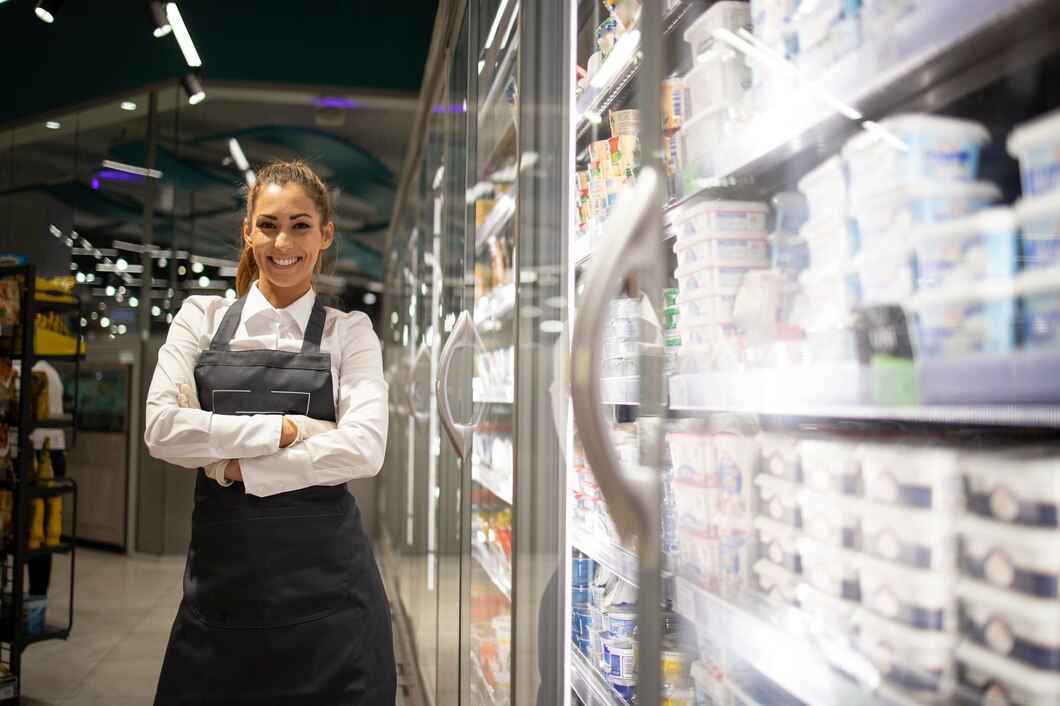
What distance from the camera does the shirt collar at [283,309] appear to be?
202 centimetres

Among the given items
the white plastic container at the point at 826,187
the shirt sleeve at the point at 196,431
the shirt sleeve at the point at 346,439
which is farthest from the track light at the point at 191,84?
the white plastic container at the point at 826,187

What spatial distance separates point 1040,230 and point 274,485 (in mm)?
1629

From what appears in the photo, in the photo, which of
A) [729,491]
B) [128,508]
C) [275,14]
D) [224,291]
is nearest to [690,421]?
[729,491]

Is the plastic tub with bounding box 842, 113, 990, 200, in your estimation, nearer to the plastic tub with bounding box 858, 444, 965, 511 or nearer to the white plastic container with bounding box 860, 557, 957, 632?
the plastic tub with bounding box 858, 444, 965, 511

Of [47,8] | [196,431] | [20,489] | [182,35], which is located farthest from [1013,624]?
[182,35]

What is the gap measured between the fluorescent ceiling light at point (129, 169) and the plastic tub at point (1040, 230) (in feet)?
28.7

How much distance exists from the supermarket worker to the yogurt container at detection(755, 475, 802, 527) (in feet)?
3.64

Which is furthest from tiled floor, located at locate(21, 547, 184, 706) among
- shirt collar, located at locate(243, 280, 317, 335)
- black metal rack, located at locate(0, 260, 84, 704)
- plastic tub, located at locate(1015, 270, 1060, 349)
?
plastic tub, located at locate(1015, 270, 1060, 349)

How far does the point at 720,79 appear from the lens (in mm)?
1181

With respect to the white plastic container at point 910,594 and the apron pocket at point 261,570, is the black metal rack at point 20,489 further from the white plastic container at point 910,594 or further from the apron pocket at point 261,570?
the white plastic container at point 910,594

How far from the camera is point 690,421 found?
1265mm

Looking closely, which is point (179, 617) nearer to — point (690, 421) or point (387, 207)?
point (690, 421)

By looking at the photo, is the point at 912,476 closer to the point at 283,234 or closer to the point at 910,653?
the point at 910,653

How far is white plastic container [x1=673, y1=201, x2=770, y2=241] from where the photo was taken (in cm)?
115
